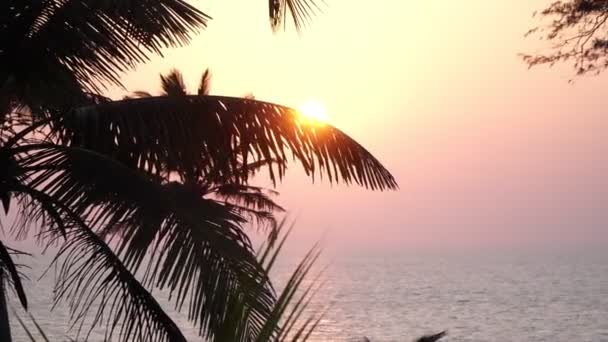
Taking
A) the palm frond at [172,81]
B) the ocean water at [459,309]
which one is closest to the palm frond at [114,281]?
the palm frond at [172,81]

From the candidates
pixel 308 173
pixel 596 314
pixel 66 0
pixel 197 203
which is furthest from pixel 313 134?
pixel 596 314

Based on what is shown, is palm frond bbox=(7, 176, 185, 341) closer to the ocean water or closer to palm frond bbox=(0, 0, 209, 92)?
palm frond bbox=(0, 0, 209, 92)

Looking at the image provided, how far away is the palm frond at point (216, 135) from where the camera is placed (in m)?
9.20

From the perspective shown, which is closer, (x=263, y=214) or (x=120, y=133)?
(x=120, y=133)

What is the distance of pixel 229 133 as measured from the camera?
926 centimetres

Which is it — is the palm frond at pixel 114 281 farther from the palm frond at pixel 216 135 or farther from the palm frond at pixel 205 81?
the palm frond at pixel 205 81

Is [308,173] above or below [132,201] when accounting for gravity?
above

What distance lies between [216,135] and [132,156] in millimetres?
854

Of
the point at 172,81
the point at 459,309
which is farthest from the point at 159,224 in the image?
the point at 459,309

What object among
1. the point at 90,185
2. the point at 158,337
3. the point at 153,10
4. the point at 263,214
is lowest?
the point at 158,337

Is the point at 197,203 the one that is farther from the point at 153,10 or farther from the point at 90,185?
the point at 153,10

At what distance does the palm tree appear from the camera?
8742 mm

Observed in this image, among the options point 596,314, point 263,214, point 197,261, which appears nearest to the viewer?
point 197,261

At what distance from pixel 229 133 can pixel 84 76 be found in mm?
1592
